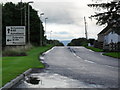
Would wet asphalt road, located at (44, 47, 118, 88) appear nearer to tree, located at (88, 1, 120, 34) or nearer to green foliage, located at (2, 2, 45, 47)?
tree, located at (88, 1, 120, 34)

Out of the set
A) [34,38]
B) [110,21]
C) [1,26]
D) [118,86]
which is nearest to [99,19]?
[110,21]

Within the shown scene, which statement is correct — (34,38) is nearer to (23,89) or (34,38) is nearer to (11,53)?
(11,53)

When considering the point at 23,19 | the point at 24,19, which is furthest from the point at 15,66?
the point at 23,19

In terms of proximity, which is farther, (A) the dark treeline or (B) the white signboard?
(A) the dark treeline

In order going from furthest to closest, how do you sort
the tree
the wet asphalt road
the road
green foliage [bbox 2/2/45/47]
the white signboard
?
1. green foliage [bbox 2/2/45/47]
2. the tree
3. the white signboard
4. the wet asphalt road
5. the road

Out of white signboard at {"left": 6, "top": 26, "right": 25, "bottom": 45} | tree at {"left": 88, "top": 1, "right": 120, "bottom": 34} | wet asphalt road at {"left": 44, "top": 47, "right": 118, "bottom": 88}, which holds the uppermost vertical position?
tree at {"left": 88, "top": 1, "right": 120, "bottom": 34}

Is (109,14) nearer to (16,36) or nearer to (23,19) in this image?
(16,36)

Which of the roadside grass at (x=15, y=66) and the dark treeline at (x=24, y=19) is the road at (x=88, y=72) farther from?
the dark treeline at (x=24, y=19)

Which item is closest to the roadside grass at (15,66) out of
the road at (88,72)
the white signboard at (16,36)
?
the road at (88,72)

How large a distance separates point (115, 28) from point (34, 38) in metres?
37.8

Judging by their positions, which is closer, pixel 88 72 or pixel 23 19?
pixel 88 72

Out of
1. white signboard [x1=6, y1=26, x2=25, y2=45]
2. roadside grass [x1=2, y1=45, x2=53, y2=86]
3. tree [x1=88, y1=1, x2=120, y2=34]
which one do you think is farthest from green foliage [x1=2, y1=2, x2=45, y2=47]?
roadside grass [x1=2, y1=45, x2=53, y2=86]

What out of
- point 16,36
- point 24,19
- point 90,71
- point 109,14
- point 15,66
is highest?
point 24,19

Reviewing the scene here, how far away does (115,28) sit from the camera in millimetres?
27469
